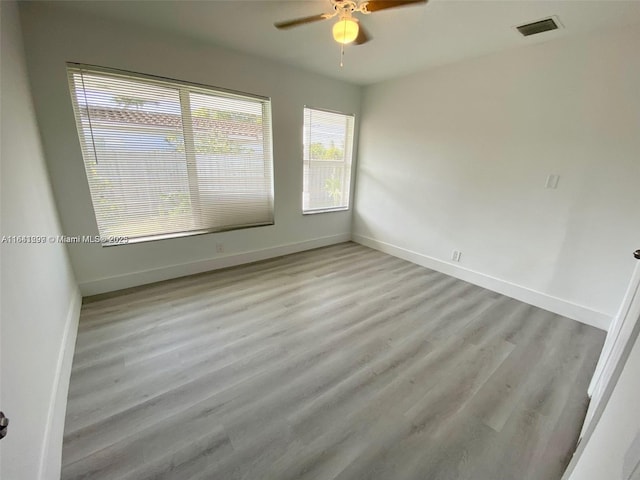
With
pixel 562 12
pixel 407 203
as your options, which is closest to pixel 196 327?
pixel 407 203

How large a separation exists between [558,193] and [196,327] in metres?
3.49

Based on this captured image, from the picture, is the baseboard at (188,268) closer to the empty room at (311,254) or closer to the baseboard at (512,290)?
the empty room at (311,254)

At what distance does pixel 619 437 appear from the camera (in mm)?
673

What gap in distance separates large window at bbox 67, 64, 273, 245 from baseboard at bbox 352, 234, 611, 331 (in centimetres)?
222

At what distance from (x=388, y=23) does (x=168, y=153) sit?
2.37m

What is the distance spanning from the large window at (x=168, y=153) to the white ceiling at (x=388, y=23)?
0.54 meters

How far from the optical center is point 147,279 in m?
2.92

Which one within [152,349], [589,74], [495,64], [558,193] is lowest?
[152,349]

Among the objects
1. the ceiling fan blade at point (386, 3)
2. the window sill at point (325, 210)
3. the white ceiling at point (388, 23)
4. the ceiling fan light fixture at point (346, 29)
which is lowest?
the window sill at point (325, 210)

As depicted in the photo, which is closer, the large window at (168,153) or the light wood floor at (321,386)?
the light wood floor at (321,386)

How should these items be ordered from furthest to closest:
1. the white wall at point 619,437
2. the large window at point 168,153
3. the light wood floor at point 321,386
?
the large window at point 168,153 < the light wood floor at point 321,386 < the white wall at point 619,437

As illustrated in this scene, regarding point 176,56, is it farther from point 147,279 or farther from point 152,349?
point 152,349

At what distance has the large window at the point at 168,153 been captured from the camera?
242 centimetres

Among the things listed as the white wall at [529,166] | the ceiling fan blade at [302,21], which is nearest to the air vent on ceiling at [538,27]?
the white wall at [529,166]
